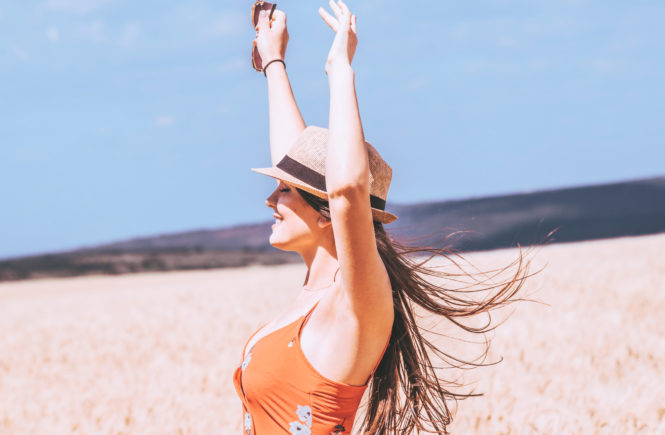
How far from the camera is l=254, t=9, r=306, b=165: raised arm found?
2445mm

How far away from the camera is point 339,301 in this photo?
1663 mm

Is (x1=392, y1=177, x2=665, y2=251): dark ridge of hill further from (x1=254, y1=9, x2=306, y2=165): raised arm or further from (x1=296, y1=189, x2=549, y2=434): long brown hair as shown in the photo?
(x1=296, y1=189, x2=549, y2=434): long brown hair

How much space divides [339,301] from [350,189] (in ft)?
1.18

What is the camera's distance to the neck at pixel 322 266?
74.9 inches

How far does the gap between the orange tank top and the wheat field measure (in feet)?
4.04

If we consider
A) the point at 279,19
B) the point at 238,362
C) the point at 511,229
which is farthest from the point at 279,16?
the point at 511,229

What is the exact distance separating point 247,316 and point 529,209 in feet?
50.0

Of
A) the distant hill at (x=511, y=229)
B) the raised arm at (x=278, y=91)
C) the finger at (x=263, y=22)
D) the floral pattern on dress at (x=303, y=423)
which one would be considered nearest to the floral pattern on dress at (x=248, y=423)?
the floral pattern on dress at (x=303, y=423)

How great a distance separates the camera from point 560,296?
5.61 metres

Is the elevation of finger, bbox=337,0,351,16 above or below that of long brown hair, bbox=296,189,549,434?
above

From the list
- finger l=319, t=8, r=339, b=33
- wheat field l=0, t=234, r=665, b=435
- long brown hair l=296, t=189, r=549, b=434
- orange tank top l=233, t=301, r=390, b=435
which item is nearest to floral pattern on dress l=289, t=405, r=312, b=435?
orange tank top l=233, t=301, r=390, b=435

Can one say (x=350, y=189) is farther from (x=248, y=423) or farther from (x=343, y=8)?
(x=248, y=423)

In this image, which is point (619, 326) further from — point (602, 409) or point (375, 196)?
point (375, 196)

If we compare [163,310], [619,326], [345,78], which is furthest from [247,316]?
[345,78]
